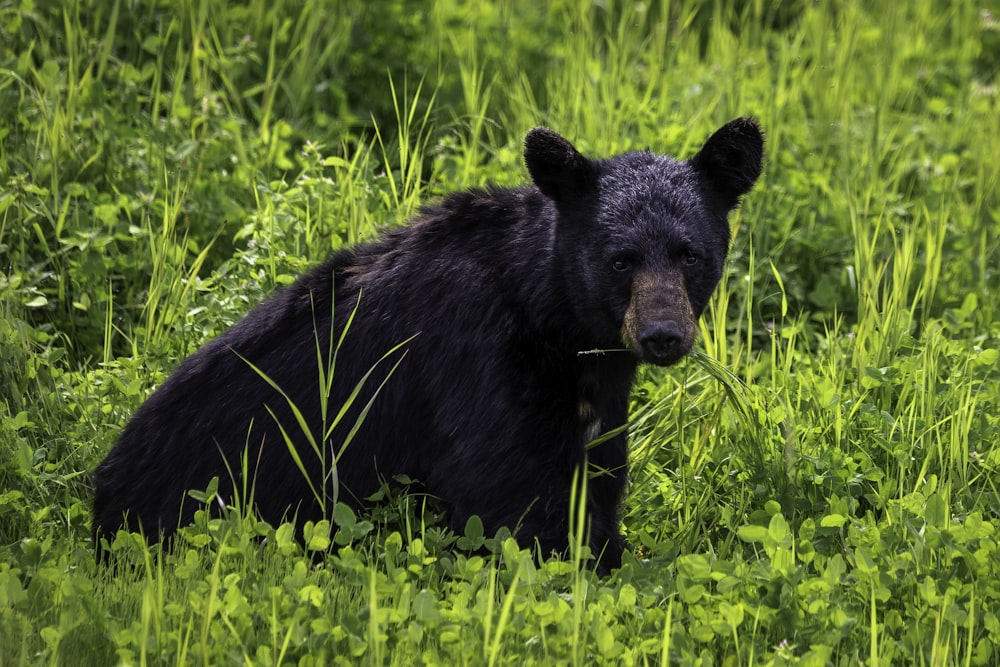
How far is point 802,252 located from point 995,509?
2.22m

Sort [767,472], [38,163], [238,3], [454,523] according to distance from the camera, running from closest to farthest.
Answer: [454,523] → [767,472] → [38,163] → [238,3]

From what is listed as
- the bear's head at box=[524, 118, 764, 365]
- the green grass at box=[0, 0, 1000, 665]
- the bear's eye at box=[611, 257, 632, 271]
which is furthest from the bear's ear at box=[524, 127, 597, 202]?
the green grass at box=[0, 0, 1000, 665]

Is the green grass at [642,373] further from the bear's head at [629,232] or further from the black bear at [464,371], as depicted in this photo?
the bear's head at [629,232]

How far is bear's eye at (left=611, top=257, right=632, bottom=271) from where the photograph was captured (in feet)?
14.3

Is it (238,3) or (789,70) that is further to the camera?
(789,70)

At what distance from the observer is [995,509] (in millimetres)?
4539

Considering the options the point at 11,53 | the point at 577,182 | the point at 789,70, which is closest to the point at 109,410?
the point at 577,182

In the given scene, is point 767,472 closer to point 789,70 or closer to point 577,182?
point 577,182

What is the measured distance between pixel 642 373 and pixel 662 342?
1.35 meters

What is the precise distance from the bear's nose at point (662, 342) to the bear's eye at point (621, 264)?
0.94 ft

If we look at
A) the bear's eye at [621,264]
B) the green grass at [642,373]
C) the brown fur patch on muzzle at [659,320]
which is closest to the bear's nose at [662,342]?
the brown fur patch on muzzle at [659,320]

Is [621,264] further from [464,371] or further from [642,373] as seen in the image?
[642,373]

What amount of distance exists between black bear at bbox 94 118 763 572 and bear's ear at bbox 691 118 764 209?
0.01 metres

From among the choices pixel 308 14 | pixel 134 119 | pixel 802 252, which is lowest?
pixel 802 252
